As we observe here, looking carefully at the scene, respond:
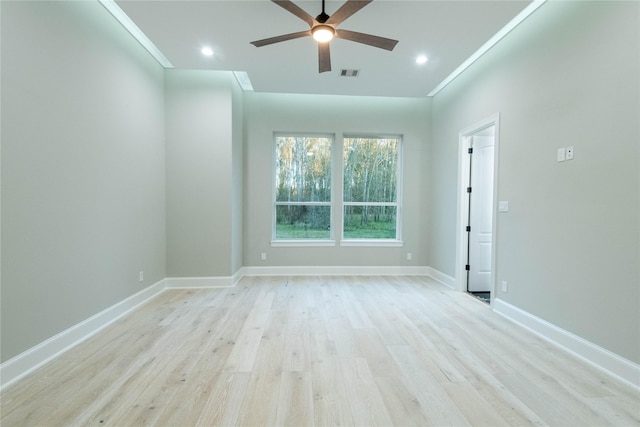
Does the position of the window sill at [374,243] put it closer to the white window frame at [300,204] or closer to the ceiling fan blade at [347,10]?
the white window frame at [300,204]

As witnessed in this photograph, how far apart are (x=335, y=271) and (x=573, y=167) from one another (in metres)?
3.48

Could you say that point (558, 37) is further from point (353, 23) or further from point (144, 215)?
→ point (144, 215)

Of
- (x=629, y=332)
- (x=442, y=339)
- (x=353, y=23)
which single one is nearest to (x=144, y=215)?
(x=353, y=23)

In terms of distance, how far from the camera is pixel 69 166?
7.69ft

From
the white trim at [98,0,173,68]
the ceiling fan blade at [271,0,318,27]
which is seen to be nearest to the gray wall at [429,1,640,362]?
the ceiling fan blade at [271,0,318,27]

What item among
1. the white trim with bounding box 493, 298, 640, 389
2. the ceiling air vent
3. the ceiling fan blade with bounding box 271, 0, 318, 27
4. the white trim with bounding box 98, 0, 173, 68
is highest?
the white trim with bounding box 98, 0, 173, 68

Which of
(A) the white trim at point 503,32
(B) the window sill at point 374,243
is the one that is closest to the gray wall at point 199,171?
(B) the window sill at point 374,243

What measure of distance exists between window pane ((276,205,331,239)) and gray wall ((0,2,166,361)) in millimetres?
2106

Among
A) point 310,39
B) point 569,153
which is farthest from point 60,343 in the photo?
point 569,153

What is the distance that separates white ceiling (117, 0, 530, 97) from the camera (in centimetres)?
241

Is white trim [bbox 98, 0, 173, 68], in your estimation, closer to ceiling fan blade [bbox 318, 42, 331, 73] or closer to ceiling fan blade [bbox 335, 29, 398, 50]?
ceiling fan blade [bbox 318, 42, 331, 73]

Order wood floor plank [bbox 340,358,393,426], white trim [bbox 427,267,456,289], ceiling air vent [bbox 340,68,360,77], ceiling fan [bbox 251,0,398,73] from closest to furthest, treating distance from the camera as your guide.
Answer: wood floor plank [bbox 340,358,393,426] < ceiling fan [bbox 251,0,398,73] < ceiling air vent [bbox 340,68,360,77] < white trim [bbox 427,267,456,289]

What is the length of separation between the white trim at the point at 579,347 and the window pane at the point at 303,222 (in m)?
2.91

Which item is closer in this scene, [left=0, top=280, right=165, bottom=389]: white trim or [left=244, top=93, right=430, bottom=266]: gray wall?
[left=0, top=280, right=165, bottom=389]: white trim
